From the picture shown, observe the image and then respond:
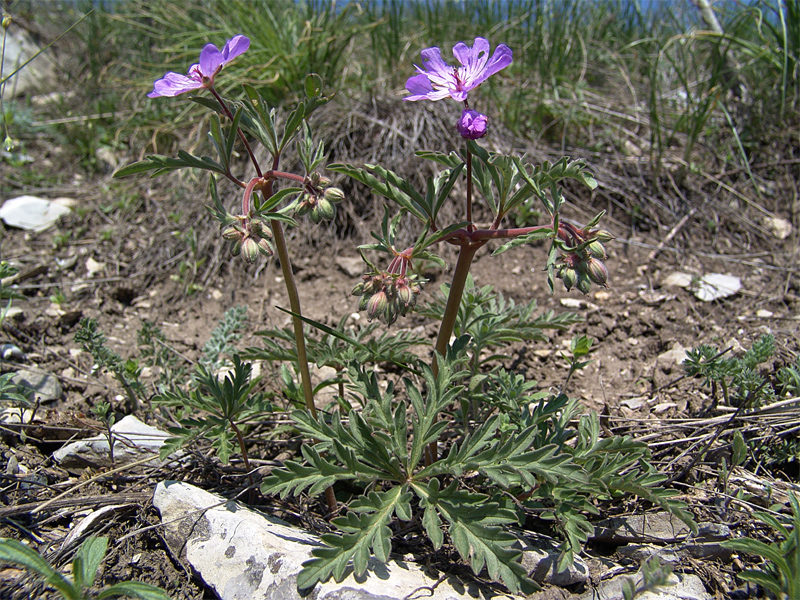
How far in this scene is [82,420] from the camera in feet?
8.70

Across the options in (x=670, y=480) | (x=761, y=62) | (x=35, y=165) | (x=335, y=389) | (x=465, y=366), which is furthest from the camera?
(x=35, y=165)

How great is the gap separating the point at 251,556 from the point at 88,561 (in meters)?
0.49

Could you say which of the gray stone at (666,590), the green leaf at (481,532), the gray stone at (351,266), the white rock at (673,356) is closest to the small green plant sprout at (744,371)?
the white rock at (673,356)

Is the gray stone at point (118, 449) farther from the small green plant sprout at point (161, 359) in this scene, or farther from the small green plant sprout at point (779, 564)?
the small green plant sprout at point (779, 564)

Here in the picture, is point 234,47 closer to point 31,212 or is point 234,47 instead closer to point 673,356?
point 673,356

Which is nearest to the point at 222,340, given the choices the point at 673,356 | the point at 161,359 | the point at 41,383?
the point at 161,359

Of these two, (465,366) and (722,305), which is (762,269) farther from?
(465,366)

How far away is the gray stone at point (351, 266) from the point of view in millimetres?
3951

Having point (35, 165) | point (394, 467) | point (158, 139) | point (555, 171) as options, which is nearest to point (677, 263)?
point (555, 171)

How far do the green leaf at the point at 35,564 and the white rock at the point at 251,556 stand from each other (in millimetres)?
393

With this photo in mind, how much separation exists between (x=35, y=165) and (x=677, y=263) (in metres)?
5.41

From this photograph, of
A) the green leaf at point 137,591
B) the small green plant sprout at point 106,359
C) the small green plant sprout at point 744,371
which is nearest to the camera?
the green leaf at point 137,591

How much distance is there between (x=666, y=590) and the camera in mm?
1851

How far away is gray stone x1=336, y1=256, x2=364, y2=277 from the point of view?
3951 millimetres
